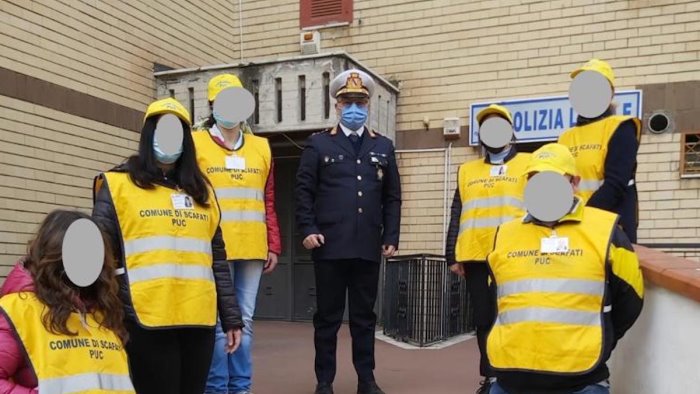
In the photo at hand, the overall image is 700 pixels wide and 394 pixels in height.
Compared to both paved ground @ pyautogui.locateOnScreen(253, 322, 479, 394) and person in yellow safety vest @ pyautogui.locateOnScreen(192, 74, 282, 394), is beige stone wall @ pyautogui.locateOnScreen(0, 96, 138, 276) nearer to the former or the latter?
paved ground @ pyautogui.locateOnScreen(253, 322, 479, 394)

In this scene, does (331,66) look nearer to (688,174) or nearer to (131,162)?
(688,174)

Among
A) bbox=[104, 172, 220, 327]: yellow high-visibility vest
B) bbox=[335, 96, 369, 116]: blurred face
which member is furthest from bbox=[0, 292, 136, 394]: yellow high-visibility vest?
bbox=[335, 96, 369, 116]: blurred face

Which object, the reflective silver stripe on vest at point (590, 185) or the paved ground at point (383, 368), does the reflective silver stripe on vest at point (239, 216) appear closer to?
the paved ground at point (383, 368)

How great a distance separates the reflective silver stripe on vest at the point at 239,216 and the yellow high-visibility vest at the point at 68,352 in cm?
149

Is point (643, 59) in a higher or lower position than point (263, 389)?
higher

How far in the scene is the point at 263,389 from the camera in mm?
4570

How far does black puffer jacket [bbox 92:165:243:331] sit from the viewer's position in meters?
2.70

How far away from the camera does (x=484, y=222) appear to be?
396 cm

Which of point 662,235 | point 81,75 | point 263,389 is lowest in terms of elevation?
point 263,389

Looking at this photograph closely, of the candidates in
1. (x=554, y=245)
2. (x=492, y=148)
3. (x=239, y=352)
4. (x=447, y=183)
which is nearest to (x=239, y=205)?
(x=239, y=352)

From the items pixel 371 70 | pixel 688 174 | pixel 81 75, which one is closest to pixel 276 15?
pixel 371 70

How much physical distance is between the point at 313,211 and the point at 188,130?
1.36m

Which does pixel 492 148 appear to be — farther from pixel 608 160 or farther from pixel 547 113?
pixel 547 113

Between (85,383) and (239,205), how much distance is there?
1.73 m
